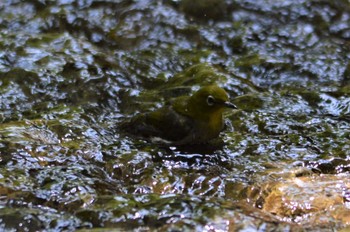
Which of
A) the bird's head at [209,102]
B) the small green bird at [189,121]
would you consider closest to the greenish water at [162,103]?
the small green bird at [189,121]

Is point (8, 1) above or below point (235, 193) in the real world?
above

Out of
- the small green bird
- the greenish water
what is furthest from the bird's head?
the greenish water

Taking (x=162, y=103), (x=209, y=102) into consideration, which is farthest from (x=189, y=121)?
(x=162, y=103)

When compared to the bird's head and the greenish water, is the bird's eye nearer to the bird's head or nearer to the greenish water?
the bird's head

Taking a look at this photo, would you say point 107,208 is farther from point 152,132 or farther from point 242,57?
point 242,57

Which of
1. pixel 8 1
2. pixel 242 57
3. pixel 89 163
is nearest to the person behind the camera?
pixel 89 163

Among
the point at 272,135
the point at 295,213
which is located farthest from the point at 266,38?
the point at 295,213

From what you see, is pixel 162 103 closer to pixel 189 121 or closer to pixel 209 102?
pixel 189 121
